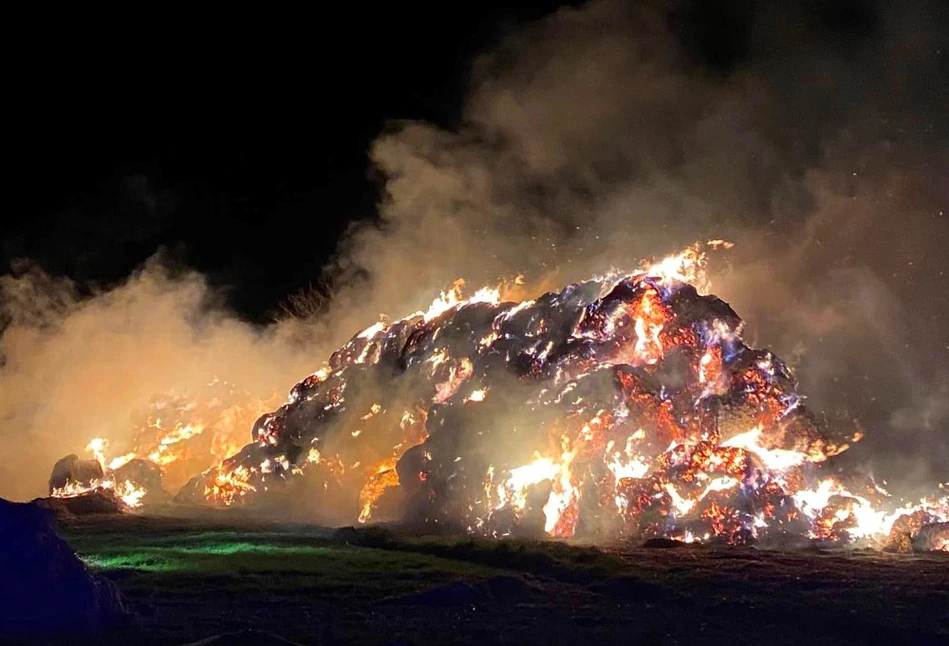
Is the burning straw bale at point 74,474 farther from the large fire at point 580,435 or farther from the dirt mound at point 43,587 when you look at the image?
the dirt mound at point 43,587

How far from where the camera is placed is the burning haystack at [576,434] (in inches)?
1140

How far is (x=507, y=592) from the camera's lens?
17125mm

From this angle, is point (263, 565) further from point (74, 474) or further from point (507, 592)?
point (74, 474)

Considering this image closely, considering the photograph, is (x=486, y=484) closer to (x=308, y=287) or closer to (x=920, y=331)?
(x=920, y=331)

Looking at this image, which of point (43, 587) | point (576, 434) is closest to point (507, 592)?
point (43, 587)

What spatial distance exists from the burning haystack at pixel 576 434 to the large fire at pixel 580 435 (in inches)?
2.3

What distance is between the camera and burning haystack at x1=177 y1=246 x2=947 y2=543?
2895cm

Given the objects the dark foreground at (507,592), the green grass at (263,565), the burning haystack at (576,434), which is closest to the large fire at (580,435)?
the burning haystack at (576,434)

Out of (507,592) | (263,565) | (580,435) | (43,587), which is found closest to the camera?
(43,587)

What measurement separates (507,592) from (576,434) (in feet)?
44.6

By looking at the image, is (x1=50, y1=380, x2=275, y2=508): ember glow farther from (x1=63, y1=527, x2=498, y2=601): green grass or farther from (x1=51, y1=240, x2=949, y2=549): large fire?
(x1=63, y1=527, x2=498, y2=601): green grass

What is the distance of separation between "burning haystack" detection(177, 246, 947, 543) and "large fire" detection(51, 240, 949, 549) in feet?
0.19

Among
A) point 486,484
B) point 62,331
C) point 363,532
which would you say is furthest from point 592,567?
point 62,331

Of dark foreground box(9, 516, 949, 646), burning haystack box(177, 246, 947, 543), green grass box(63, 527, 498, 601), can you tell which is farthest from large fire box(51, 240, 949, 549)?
→ green grass box(63, 527, 498, 601)
